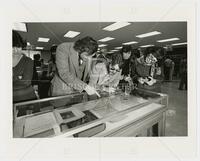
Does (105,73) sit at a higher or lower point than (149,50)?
lower

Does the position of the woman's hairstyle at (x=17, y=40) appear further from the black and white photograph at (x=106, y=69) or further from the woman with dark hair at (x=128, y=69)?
the woman with dark hair at (x=128, y=69)

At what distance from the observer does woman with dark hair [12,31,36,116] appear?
1152mm

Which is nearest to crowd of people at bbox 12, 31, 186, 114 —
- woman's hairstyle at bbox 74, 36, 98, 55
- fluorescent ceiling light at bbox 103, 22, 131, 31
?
woman's hairstyle at bbox 74, 36, 98, 55

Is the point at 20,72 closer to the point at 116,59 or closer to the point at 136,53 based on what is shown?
the point at 116,59

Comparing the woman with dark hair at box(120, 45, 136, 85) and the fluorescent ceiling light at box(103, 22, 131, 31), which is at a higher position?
the fluorescent ceiling light at box(103, 22, 131, 31)

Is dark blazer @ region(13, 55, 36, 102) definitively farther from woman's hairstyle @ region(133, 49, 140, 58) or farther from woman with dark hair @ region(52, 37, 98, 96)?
woman's hairstyle @ region(133, 49, 140, 58)

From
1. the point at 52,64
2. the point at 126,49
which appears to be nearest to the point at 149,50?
the point at 126,49

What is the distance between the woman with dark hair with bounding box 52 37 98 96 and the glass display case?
5 cm

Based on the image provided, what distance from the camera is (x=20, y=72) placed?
1170 mm

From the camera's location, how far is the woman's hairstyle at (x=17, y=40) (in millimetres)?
1162

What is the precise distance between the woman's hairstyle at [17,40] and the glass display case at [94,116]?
36 cm

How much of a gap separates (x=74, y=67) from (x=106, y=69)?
8.1 inches
